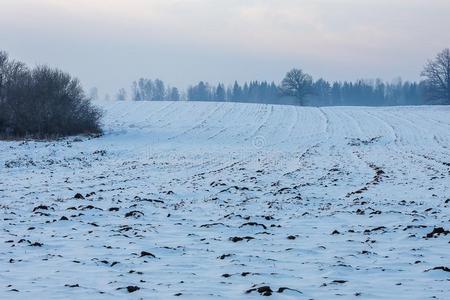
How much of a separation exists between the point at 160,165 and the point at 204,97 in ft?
512

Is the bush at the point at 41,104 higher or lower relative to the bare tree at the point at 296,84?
lower

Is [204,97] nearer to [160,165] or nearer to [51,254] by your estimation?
[160,165]

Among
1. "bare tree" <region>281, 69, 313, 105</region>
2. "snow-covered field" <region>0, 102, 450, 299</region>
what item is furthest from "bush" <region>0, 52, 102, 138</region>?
"bare tree" <region>281, 69, 313, 105</region>

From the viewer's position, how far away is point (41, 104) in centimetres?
4612

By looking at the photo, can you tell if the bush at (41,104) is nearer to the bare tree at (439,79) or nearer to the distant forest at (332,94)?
the bare tree at (439,79)

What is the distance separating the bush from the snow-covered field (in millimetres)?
14483

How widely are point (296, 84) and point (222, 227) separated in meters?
99.7

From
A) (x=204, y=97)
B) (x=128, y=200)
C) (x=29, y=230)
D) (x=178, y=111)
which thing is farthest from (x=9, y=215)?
(x=204, y=97)

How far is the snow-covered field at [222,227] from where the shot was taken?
7.05 m

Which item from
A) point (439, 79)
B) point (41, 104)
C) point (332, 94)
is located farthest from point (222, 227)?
point (332, 94)

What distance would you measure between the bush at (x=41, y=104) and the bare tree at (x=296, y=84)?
63152 millimetres

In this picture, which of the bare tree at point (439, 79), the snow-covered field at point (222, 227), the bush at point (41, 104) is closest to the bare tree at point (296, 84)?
the bare tree at point (439, 79)

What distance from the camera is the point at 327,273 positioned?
7.62 m

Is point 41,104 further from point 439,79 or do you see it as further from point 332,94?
point 332,94
